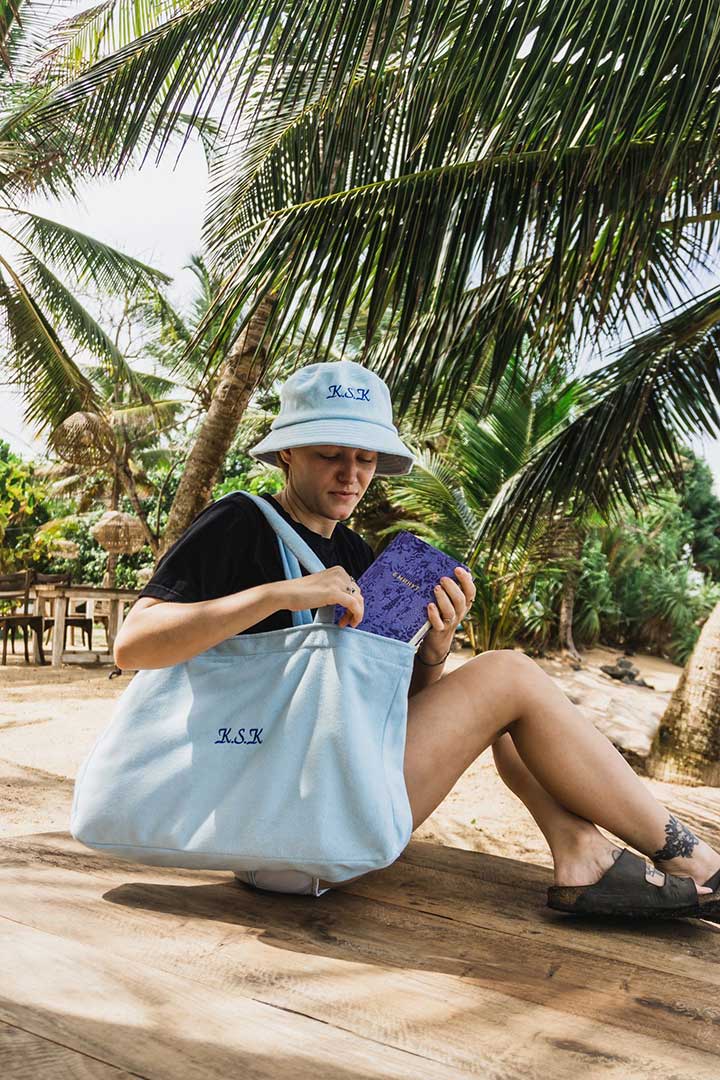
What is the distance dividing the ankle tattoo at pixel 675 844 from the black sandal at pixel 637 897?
0.06 m

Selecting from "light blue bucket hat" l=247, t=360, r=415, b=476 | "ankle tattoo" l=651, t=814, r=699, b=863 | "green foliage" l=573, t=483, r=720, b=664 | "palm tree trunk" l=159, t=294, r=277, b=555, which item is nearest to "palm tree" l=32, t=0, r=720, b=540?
"palm tree trunk" l=159, t=294, r=277, b=555

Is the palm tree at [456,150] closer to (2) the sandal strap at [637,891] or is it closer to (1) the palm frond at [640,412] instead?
(1) the palm frond at [640,412]

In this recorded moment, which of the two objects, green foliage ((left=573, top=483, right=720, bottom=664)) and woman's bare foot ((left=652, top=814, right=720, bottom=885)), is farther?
green foliage ((left=573, top=483, right=720, bottom=664))

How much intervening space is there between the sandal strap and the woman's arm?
79 cm

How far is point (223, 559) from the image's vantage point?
1.64 metres

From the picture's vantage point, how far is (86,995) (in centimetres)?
119

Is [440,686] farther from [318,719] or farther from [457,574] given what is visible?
[318,719]

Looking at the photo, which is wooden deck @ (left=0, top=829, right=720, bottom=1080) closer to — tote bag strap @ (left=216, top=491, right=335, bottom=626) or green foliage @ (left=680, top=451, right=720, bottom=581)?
tote bag strap @ (left=216, top=491, right=335, bottom=626)

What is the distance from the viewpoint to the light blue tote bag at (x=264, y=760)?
56.3 inches

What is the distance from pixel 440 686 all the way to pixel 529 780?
301 millimetres

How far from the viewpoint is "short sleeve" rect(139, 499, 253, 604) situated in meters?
1.57

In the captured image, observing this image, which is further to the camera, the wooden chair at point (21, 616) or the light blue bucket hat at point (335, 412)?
the wooden chair at point (21, 616)

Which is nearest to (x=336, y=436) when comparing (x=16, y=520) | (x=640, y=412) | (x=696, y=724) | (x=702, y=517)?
(x=640, y=412)

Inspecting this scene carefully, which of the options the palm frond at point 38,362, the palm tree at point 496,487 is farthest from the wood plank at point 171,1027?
the palm frond at point 38,362
